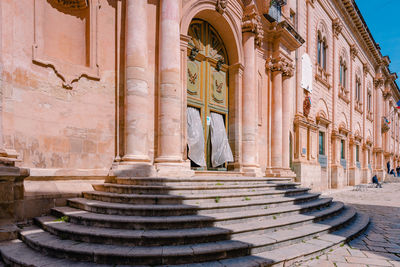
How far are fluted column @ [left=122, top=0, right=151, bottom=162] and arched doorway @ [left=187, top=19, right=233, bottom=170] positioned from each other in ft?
7.18

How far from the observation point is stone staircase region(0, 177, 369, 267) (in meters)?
3.51

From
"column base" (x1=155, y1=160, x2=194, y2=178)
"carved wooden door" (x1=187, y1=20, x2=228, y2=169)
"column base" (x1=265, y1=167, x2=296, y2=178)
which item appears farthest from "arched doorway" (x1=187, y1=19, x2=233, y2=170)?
"column base" (x1=265, y1=167, x2=296, y2=178)

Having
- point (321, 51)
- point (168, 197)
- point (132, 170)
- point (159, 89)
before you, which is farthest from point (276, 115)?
point (321, 51)

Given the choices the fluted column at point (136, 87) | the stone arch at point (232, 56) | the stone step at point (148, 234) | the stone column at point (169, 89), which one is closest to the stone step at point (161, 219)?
the stone step at point (148, 234)

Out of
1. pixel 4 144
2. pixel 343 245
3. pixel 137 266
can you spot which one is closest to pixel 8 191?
pixel 4 144

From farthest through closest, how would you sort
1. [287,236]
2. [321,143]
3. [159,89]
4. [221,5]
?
[321,143]
[221,5]
[159,89]
[287,236]

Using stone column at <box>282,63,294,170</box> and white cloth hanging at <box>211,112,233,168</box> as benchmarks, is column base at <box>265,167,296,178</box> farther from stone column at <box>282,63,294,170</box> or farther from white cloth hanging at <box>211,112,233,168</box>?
white cloth hanging at <box>211,112,233,168</box>

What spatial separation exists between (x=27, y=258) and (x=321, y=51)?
19115 millimetres

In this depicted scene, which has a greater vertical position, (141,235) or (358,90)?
(358,90)

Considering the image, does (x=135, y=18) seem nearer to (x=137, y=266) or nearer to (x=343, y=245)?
(x=137, y=266)

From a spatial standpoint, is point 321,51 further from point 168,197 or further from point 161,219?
point 161,219

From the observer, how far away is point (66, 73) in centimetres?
608

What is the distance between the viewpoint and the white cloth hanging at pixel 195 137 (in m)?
8.55

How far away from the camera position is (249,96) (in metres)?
10.1
